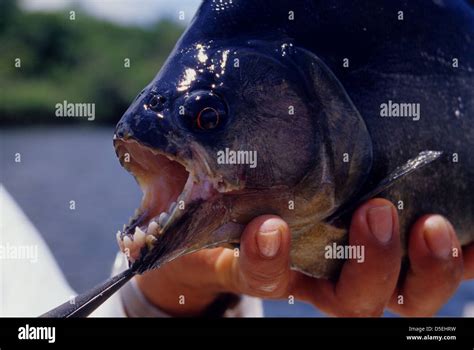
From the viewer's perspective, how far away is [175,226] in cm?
128

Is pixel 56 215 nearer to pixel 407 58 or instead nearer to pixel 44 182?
pixel 44 182

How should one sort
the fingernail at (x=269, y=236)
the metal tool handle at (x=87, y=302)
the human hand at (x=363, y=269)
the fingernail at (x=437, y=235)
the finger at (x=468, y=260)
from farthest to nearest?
1. the finger at (x=468, y=260)
2. the fingernail at (x=437, y=235)
3. the human hand at (x=363, y=269)
4. the fingernail at (x=269, y=236)
5. the metal tool handle at (x=87, y=302)

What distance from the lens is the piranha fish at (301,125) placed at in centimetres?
131

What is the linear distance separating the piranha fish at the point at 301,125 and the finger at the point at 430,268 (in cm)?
6

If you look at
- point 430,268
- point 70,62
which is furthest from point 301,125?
point 70,62

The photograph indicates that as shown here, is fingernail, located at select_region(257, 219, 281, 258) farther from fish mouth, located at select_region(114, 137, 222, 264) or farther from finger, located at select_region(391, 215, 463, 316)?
finger, located at select_region(391, 215, 463, 316)

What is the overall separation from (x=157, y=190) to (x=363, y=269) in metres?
0.68

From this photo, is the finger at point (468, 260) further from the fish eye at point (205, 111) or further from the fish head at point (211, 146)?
the fish eye at point (205, 111)

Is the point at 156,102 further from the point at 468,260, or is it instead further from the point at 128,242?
the point at 468,260

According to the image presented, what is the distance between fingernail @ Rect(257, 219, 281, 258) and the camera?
139 centimetres

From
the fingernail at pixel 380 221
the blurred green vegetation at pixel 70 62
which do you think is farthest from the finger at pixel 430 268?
the blurred green vegetation at pixel 70 62

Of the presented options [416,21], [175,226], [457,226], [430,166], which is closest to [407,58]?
[416,21]

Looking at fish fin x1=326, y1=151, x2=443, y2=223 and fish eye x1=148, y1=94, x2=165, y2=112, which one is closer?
fish eye x1=148, y1=94, x2=165, y2=112

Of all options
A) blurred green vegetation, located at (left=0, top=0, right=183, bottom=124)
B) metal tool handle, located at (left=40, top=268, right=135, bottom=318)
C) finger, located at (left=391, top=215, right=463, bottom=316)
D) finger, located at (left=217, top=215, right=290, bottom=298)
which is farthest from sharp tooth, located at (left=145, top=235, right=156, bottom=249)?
blurred green vegetation, located at (left=0, top=0, right=183, bottom=124)
